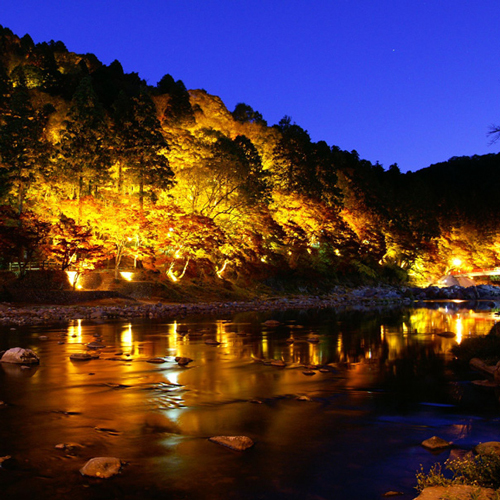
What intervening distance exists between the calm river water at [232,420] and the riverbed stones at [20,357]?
0.25 meters

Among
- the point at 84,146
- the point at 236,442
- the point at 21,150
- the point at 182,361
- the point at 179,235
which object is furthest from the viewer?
the point at 84,146

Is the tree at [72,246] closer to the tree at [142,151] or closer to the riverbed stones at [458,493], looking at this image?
the tree at [142,151]

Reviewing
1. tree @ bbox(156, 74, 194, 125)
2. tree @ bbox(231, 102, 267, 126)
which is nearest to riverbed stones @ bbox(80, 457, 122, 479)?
tree @ bbox(156, 74, 194, 125)

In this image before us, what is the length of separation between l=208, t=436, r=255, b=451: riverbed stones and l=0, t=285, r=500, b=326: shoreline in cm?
1548

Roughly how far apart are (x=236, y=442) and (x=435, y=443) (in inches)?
90.8

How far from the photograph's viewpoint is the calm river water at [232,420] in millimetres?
4746

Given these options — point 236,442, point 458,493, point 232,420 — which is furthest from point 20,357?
point 458,493

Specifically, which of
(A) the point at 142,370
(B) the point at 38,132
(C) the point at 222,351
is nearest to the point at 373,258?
(B) the point at 38,132

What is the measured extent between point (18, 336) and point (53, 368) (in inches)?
235

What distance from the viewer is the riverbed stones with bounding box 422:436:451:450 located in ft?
18.5

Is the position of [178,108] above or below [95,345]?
above

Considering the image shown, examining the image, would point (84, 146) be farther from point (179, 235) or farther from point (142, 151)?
point (179, 235)

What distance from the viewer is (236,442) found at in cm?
A: 564

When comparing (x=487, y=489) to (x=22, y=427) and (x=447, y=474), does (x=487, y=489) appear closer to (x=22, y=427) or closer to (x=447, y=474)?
(x=447, y=474)
